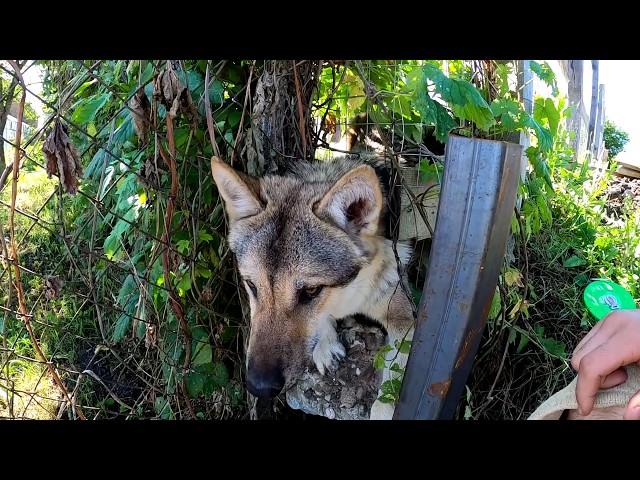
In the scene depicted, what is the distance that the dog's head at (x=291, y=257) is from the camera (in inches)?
99.1

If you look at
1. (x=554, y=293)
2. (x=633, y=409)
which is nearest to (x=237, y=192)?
(x=633, y=409)

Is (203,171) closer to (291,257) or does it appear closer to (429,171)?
(291,257)

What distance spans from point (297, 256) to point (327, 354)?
766 mm

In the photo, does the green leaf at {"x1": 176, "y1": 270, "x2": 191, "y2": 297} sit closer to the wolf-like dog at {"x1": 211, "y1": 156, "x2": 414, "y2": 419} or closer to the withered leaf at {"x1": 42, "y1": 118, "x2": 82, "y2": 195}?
the wolf-like dog at {"x1": 211, "y1": 156, "x2": 414, "y2": 419}

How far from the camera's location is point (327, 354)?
3.08 m

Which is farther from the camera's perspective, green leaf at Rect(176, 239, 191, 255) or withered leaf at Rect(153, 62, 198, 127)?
green leaf at Rect(176, 239, 191, 255)

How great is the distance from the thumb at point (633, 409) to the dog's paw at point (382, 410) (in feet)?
4.20

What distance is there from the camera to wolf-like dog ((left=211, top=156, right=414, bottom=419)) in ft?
8.27

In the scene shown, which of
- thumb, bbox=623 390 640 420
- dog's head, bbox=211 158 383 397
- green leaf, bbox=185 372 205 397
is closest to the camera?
thumb, bbox=623 390 640 420

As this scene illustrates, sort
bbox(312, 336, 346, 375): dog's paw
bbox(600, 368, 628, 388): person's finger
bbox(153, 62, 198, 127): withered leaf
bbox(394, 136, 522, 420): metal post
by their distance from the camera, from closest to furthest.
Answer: bbox(600, 368, 628, 388): person's finger < bbox(394, 136, 522, 420): metal post < bbox(153, 62, 198, 127): withered leaf < bbox(312, 336, 346, 375): dog's paw

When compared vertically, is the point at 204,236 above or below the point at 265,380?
above

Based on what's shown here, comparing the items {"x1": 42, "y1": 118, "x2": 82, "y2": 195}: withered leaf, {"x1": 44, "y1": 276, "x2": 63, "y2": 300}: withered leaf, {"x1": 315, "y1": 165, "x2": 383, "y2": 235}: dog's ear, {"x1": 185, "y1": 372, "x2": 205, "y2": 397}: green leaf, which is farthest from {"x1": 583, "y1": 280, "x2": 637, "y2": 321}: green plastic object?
{"x1": 44, "y1": 276, "x2": 63, "y2": 300}: withered leaf

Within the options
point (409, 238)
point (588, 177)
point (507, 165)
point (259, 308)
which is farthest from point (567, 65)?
point (259, 308)

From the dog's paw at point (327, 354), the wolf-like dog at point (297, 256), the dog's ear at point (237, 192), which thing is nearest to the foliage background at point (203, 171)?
the dog's ear at point (237, 192)
